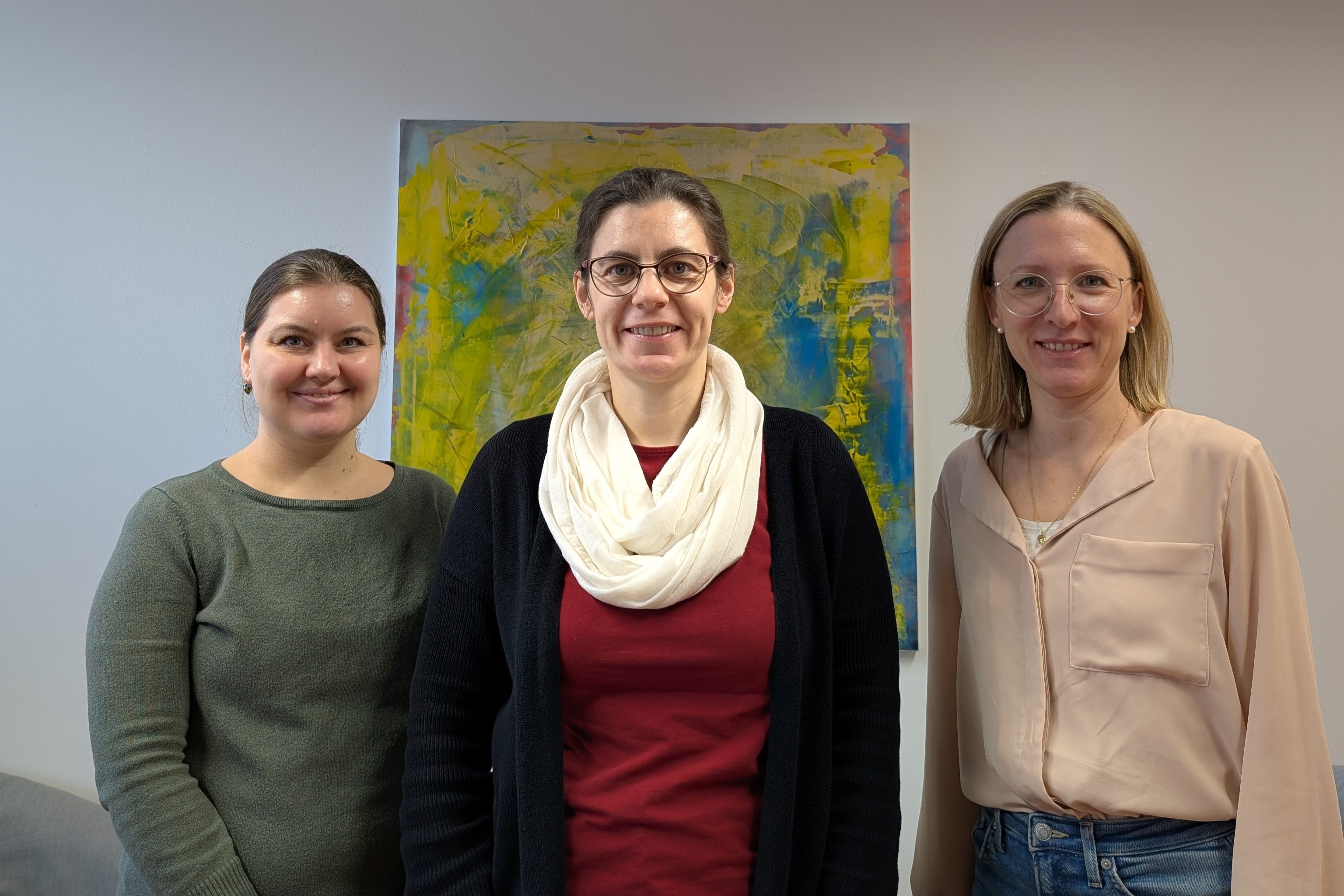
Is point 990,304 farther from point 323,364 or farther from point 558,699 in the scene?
point 323,364

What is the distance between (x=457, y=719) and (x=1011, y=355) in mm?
1078

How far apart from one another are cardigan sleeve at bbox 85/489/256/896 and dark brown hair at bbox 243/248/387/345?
0.38 m

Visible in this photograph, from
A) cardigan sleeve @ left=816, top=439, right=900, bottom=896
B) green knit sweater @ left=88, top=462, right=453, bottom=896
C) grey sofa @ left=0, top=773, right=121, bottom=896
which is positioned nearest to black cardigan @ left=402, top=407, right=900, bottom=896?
cardigan sleeve @ left=816, top=439, right=900, bottom=896

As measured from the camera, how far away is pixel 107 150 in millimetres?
2443

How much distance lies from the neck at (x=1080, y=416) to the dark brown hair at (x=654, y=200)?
0.57 m

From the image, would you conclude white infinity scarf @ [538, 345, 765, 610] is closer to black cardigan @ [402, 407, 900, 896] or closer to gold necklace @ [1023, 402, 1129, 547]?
black cardigan @ [402, 407, 900, 896]

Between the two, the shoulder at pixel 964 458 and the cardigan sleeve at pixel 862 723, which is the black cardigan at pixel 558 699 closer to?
the cardigan sleeve at pixel 862 723

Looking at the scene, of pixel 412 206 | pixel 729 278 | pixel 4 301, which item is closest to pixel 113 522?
pixel 4 301

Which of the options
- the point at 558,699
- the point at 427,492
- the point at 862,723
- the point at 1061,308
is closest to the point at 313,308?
the point at 427,492

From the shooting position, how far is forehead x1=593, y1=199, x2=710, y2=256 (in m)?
1.33

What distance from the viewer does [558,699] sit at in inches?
47.9

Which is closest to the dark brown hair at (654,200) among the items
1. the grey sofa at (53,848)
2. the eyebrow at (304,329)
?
the eyebrow at (304,329)

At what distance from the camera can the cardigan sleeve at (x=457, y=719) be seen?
1266mm

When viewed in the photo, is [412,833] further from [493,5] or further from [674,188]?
[493,5]
